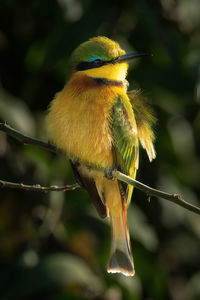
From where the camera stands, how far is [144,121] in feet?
8.09

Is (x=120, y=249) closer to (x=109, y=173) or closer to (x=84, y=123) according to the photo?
(x=109, y=173)

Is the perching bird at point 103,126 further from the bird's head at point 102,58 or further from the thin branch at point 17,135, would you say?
the thin branch at point 17,135

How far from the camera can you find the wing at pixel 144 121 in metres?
2.42

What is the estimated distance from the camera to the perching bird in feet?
7.85

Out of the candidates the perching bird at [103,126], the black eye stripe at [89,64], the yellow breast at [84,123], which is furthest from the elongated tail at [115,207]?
the black eye stripe at [89,64]

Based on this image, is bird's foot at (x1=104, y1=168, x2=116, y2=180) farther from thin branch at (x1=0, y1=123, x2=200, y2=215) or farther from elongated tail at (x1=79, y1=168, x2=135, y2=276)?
thin branch at (x1=0, y1=123, x2=200, y2=215)

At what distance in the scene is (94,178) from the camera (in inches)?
99.8

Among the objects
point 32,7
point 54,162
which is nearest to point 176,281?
point 54,162

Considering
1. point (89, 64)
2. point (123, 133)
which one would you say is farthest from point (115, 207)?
point (89, 64)

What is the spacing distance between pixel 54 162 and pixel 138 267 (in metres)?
0.63

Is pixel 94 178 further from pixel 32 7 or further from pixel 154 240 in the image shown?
pixel 32 7

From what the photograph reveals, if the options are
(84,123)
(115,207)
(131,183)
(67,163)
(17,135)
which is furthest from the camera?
(67,163)

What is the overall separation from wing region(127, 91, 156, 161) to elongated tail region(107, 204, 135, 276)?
260 millimetres

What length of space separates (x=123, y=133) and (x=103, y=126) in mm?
88
